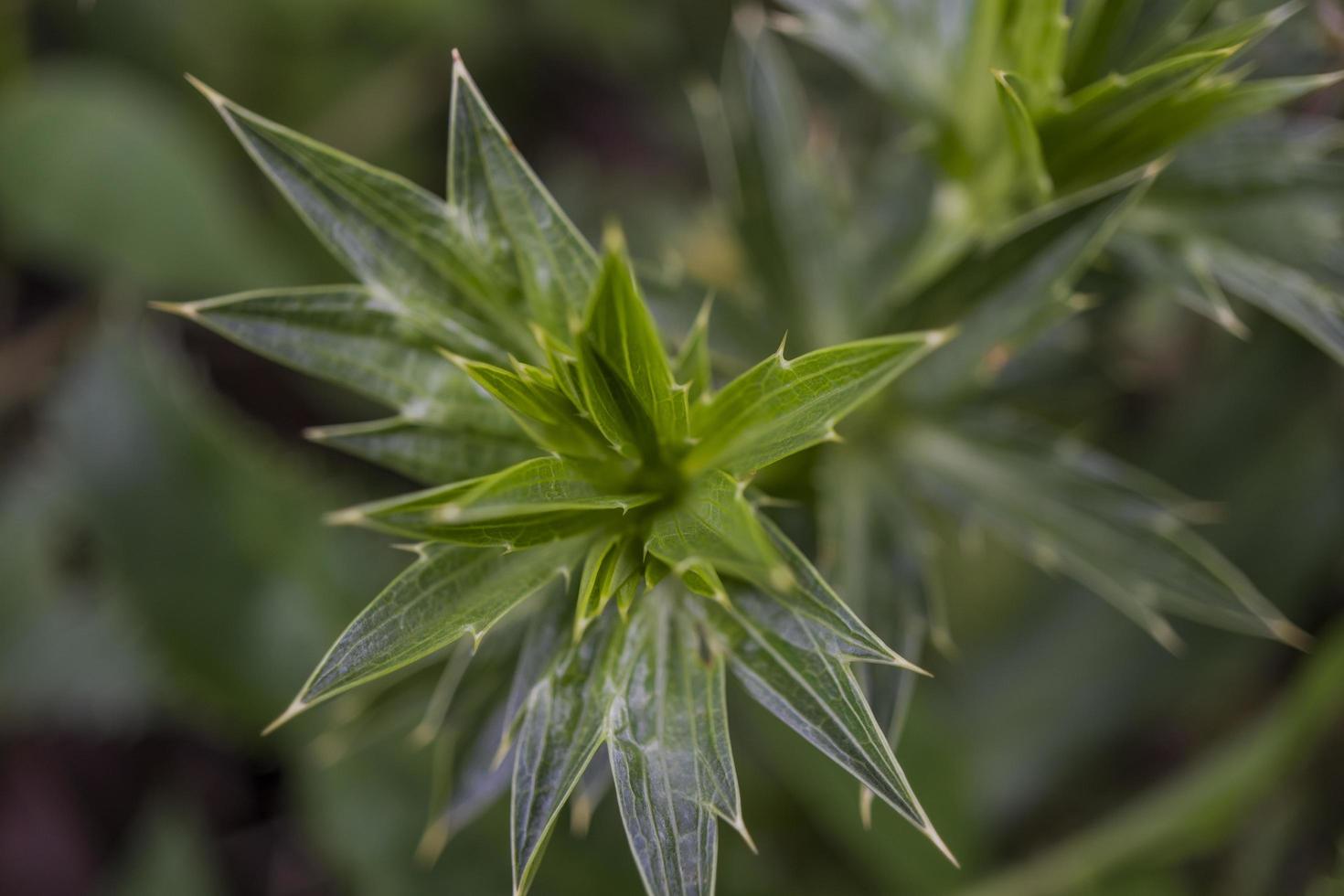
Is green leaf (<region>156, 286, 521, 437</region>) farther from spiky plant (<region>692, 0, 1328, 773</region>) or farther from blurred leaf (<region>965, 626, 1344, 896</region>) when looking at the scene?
blurred leaf (<region>965, 626, 1344, 896</region>)

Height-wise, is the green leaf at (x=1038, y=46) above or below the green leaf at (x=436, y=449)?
above

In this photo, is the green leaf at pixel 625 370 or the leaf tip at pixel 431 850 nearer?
the green leaf at pixel 625 370

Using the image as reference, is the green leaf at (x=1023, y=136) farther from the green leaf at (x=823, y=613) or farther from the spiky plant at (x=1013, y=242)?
the green leaf at (x=823, y=613)

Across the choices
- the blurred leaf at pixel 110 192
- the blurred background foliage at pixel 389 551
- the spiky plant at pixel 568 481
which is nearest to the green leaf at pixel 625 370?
the spiky plant at pixel 568 481

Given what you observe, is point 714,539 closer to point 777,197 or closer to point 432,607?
point 432,607

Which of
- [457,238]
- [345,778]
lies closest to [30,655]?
[345,778]

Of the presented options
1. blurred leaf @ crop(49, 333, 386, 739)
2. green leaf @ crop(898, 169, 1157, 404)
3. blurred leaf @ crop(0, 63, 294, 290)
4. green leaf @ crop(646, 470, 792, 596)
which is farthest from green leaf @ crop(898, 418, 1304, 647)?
blurred leaf @ crop(0, 63, 294, 290)
